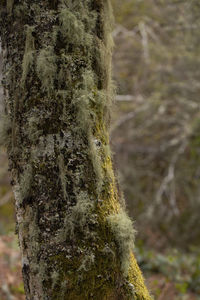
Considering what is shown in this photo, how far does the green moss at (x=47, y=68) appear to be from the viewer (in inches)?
51.8

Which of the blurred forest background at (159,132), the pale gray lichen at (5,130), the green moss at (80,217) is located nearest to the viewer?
the green moss at (80,217)

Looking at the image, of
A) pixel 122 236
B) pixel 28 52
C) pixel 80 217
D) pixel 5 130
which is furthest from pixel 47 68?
pixel 122 236

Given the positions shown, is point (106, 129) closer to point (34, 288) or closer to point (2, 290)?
→ point (34, 288)

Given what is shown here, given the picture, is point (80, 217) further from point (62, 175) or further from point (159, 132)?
point (159, 132)

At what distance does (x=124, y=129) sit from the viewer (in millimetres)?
7219

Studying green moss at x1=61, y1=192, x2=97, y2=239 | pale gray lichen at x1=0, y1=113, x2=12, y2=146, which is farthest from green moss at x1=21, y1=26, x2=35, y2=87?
green moss at x1=61, y1=192, x2=97, y2=239

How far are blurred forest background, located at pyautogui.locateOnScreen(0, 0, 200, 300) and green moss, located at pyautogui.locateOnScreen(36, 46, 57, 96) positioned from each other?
384 centimetres

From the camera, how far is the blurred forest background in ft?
18.1

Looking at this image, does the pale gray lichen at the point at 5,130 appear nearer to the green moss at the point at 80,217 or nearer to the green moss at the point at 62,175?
the green moss at the point at 62,175

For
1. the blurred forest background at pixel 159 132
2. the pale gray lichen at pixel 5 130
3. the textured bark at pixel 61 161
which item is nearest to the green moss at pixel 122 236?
the textured bark at pixel 61 161

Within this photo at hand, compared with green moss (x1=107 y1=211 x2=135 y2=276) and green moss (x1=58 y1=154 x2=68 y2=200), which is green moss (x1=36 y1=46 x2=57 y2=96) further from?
green moss (x1=107 y1=211 x2=135 y2=276)

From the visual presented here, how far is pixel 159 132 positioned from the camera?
7.41 metres

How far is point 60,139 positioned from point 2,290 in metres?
3.00

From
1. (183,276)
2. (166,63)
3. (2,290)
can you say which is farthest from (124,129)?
(2,290)
